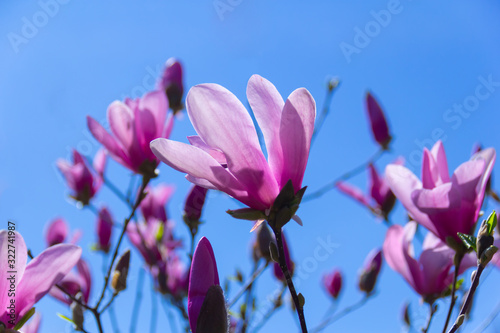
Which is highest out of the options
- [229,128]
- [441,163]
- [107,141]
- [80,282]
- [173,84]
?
[173,84]

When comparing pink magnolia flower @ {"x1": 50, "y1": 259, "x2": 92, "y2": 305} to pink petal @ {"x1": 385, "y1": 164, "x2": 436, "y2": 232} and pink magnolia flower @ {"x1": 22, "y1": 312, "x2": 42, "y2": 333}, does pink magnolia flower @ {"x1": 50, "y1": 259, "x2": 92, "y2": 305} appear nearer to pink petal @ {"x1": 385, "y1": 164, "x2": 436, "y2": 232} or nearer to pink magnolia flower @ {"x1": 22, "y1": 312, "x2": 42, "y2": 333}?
pink magnolia flower @ {"x1": 22, "y1": 312, "x2": 42, "y2": 333}

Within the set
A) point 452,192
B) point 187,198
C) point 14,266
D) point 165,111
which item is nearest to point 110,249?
point 187,198

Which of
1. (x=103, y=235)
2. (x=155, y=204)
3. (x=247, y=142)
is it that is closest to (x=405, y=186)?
(x=247, y=142)

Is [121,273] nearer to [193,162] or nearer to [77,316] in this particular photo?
[77,316]

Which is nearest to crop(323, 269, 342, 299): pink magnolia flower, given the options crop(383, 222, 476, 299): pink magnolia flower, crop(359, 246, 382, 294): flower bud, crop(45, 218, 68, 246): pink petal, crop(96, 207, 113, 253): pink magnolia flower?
crop(359, 246, 382, 294): flower bud

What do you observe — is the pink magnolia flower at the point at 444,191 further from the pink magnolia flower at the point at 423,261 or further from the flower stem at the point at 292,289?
the flower stem at the point at 292,289

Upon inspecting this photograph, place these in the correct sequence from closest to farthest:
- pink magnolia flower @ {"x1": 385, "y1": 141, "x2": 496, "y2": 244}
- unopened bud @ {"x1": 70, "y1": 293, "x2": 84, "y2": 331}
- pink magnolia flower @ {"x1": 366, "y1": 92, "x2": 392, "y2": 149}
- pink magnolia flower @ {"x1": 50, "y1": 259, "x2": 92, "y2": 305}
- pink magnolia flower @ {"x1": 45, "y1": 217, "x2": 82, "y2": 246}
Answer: pink magnolia flower @ {"x1": 385, "y1": 141, "x2": 496, "y2": 244}
unopened bud @ {"x1": 70, "y1": 293, "x2": 84, "y2": 331}
pink magnolia flower @ {"x1": 50, "y1": 259, "x2": 92, "y2": 305}
pink magnolia flower @ {"x1": 45, "y1": 217, "x2": 82, "y2": 246}
pink magnolia flower @ {"x1": 366, "y1": 92, "x2": 392, "y2": 149}
